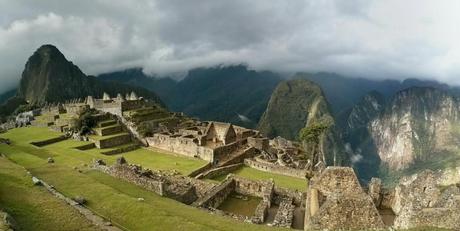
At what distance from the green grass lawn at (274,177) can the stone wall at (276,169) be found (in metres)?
0.83

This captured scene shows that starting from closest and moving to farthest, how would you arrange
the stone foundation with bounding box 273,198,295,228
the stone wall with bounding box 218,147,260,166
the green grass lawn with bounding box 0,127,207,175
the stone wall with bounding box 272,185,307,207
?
1. the stone foundation with bounding box 273,198,295,228
2. the stone wall with bounding box 272,185,307,207
3. the green grass lawn with bounding box 0,127,207,175
4. the stone wall with bounding box 218,147,260,166

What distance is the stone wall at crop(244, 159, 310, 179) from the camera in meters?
41.0

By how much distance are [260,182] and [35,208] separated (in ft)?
54.8

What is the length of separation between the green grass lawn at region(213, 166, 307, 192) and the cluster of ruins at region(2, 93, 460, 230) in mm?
920

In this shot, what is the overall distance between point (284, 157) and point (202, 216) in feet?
106

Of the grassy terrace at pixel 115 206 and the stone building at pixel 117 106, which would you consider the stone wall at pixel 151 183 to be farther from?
the stone building at pixel 117 106

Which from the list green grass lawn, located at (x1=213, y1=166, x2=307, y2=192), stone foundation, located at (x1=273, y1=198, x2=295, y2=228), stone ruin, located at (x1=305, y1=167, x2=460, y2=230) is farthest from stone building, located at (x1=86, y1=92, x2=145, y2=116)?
stone ruin, located at (x1=305, y1=167, x2=460, y2=230)

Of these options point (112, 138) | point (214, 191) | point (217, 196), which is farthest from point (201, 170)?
point (112, 138)

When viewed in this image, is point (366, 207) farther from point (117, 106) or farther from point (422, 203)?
point (117, 106)

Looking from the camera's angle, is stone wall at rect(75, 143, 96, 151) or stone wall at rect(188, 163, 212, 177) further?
stone wall at rect(75, 143, 96, 151)

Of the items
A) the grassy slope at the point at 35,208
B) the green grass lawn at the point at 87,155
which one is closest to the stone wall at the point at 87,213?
the grassy slope at the point at 35,208

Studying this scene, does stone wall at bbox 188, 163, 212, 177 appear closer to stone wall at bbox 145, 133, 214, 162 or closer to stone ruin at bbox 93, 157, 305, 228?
stone wall at bbox 145, 133, 214, 162

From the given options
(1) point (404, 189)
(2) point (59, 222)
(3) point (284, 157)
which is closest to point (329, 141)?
(3) point (284, 157)

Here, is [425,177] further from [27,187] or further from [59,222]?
[27,187]
